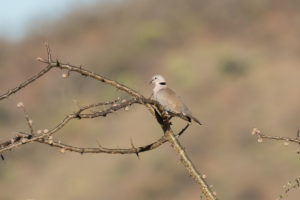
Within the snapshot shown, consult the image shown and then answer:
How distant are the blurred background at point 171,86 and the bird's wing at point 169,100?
43.8 ft

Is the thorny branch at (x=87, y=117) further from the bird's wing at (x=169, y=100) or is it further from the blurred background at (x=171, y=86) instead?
the blurred background at (x=171, y=86)

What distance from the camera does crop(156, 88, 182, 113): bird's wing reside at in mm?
8249

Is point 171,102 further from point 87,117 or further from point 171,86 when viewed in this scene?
point 171,86

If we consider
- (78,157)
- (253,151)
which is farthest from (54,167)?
(253,151)

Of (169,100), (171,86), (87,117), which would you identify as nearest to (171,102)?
(169,100)

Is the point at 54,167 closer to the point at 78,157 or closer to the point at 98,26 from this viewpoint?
the point at 78,157

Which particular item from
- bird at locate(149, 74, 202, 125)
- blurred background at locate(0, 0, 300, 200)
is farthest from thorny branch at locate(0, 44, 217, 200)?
blurred background at locate(0, 0, 300, 200)

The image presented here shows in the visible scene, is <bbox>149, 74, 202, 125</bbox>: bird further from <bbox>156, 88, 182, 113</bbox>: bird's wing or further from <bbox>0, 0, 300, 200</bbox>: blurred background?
<bbox>0, 0, 300, 200</bbox>: blurred background

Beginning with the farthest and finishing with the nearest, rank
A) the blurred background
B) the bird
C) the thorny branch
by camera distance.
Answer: the blurred background, the bird, the thorny branch

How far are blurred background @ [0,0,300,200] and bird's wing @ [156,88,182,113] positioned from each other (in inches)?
525

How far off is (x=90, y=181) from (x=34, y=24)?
759 inches

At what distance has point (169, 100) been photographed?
8438mm

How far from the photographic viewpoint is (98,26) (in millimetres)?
50812

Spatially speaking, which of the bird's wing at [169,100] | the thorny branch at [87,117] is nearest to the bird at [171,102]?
the bird's wing at [169,100]
